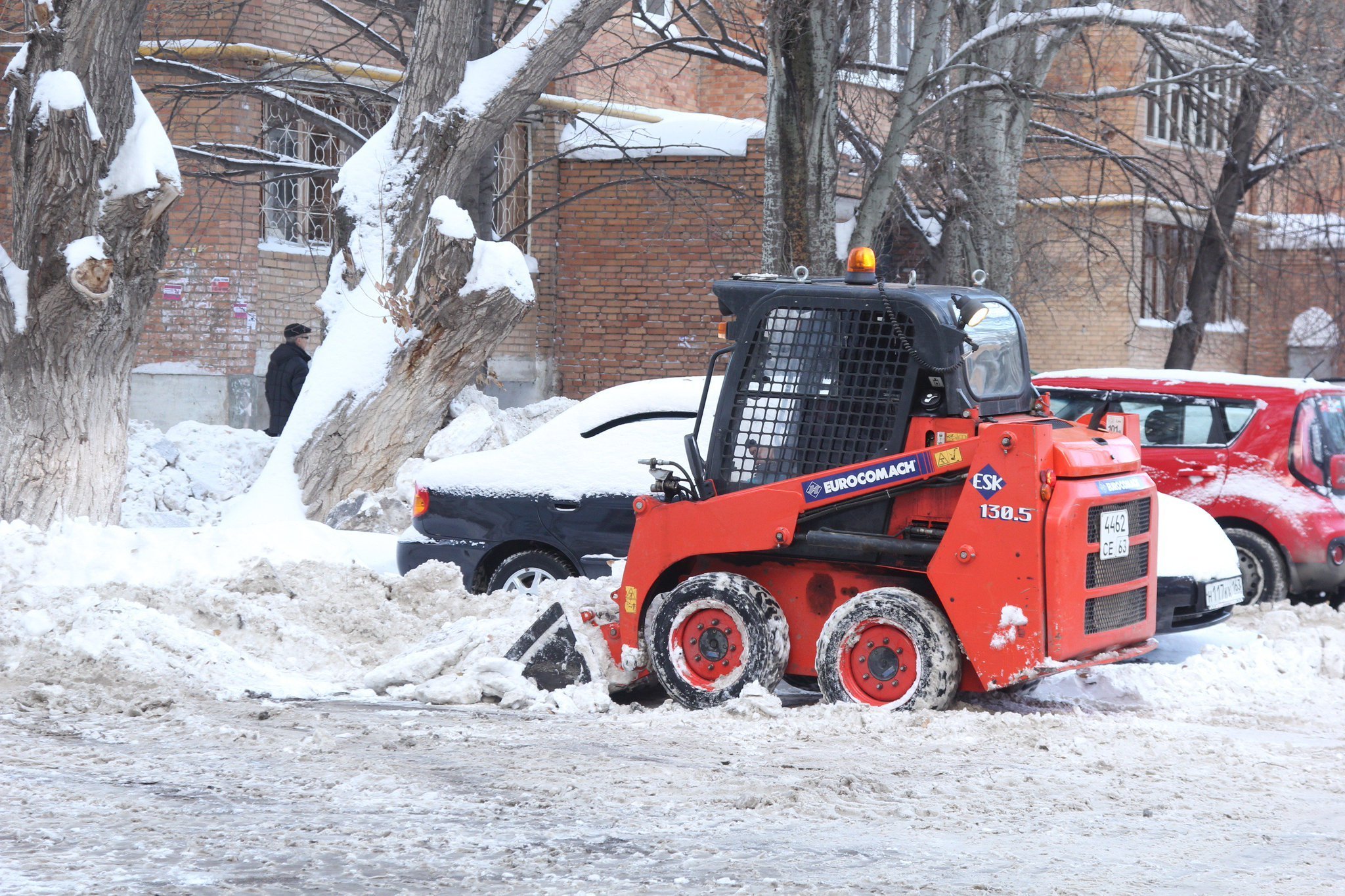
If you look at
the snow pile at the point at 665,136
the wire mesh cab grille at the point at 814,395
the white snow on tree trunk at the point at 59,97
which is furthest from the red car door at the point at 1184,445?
the snow pile at the point at 665,136

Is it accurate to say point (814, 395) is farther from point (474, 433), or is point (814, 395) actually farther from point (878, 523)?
point (474, 433)

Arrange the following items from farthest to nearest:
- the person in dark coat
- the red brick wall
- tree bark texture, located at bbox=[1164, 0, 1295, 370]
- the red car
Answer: the red brick wall, the person in dark coat, tree bark texture, located at bbox=[1164, 0, 1295, 370], the red car

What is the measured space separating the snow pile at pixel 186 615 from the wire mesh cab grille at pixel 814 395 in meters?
2.21

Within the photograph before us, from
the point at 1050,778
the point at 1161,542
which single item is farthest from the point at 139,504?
the point at 1050,778

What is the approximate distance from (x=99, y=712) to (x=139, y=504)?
7.33 meters

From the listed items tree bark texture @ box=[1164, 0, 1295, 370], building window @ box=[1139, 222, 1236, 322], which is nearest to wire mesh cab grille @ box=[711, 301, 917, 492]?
tree bark texture @ box=[1164, 0, 1295, 370]

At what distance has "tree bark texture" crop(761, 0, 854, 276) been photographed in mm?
12516

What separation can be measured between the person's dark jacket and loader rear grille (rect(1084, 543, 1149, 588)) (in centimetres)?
1024

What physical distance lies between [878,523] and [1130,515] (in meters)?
1.17

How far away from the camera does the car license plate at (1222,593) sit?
808 centimetres

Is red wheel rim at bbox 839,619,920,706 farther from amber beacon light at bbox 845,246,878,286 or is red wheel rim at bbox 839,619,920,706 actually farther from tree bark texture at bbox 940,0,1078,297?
tree bark texture at bbox 940,0,1078,297

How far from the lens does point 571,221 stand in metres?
20.3

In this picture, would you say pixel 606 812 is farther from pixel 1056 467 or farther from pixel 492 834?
pixel 1056 467

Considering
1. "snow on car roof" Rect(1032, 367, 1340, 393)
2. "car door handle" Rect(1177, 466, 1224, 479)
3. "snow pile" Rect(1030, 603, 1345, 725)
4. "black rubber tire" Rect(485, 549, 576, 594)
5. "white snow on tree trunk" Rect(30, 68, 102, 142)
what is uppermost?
"white snow on tree trunk" Rect(30, 68, 102, 142)
